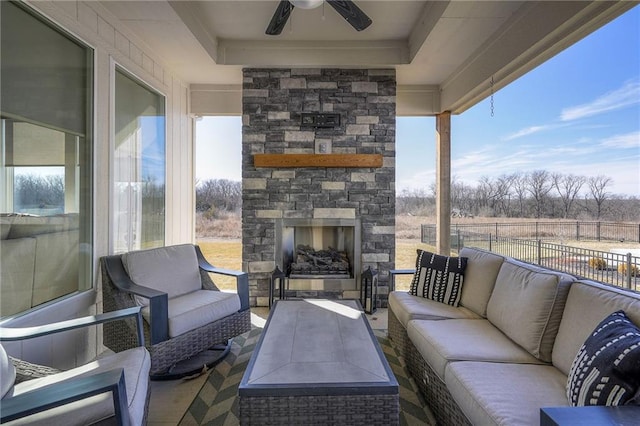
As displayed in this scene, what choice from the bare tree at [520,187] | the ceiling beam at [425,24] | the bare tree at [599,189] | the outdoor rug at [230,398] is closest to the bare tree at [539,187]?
the bare tree at [520,187]

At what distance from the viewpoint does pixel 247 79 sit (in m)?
3.74

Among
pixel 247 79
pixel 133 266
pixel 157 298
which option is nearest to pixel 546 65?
pixel 247 79

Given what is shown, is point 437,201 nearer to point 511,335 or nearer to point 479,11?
point 479,11

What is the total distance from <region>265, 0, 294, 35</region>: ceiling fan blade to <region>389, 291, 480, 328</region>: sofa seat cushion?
2388 millimetres

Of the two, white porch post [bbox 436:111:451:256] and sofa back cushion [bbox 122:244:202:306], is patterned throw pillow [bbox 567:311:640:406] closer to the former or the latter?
sofa back cushion [bbox 122:244:202:306]

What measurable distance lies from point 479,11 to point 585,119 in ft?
4.01

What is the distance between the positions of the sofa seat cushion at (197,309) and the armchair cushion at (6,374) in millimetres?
791

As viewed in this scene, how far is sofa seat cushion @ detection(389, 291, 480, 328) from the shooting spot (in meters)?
2.20

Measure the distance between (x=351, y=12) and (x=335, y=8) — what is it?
0.12 meters

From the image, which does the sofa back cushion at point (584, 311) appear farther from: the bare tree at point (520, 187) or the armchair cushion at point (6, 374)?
the armchair cushion at point (6, 374)

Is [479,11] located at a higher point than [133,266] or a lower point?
higher

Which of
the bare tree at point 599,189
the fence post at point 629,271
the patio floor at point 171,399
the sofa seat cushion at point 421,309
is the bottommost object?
the patio floor at point 171,399

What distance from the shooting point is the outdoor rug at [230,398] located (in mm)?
1782

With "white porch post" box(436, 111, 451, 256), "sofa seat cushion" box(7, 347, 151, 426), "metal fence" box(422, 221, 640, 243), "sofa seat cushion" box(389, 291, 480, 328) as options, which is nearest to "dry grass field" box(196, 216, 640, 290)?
"white porch post" box(436, 111, 451, 256)
